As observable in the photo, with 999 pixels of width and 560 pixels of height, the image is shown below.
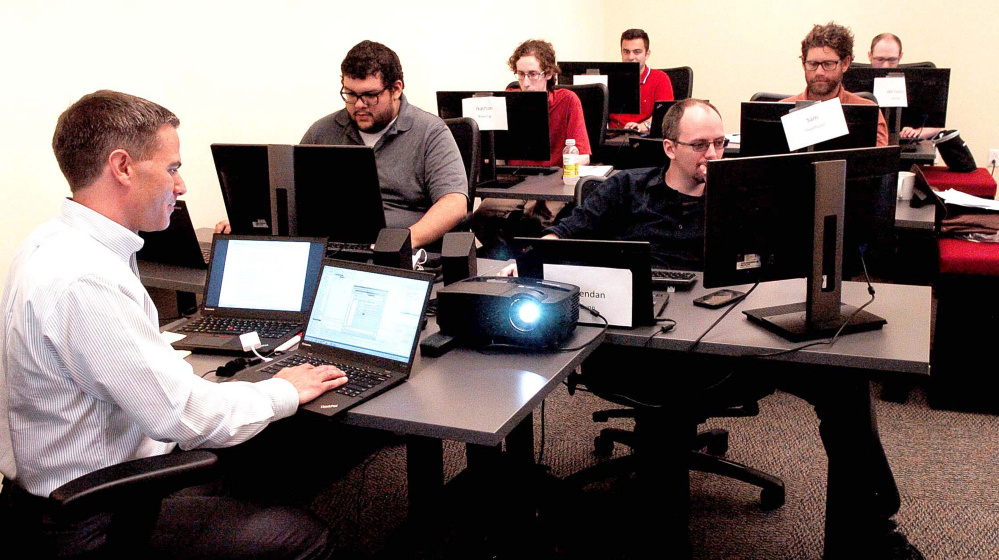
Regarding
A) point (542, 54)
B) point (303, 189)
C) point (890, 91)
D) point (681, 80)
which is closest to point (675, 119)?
point (303, 189)

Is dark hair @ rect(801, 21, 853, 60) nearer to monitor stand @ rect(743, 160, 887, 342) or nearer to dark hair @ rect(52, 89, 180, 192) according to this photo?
monitor stand @ rect(743, 160, 887, 342)

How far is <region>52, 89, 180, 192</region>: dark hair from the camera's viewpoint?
1489 mm

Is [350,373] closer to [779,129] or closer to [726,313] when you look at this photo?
[726,313]

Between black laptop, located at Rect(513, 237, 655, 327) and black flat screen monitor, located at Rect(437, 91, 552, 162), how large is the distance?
2014 mm

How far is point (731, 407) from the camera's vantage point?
7.62 ft

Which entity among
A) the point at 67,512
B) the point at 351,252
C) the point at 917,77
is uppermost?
the point at 917,77

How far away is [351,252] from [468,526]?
90 cm

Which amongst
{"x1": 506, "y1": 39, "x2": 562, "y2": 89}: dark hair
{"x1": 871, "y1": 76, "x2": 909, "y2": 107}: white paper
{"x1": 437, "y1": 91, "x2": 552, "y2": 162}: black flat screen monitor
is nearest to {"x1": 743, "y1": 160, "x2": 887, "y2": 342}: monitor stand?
{"x1": 437, "y1": 91, "x2": 552, "y2": 162}: black flat screen monitor

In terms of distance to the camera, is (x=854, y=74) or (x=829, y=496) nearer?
(x=829, y=496)

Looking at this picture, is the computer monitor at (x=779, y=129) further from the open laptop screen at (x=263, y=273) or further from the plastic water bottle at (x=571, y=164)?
the open laptop screen at (x=263, y=273)

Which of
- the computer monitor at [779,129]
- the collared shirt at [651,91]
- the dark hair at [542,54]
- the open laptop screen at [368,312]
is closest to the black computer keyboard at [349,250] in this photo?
the open laptop screen at [368,312]

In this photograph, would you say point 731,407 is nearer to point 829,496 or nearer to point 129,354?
point 829,496

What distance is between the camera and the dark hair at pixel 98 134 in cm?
149

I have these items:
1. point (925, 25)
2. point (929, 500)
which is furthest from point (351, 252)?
point (925, 25)
